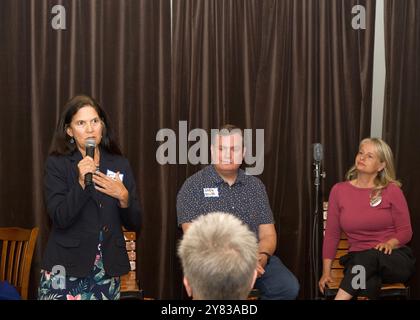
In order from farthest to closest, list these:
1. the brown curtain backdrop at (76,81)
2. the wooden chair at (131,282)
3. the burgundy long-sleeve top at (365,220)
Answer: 1. the brown curtain backdrop at (76,81)
2. the burgundy long-sleeve top at (365,220)
3. the wooden chair at (131,282)

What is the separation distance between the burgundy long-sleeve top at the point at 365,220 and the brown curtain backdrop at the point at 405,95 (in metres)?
0.58

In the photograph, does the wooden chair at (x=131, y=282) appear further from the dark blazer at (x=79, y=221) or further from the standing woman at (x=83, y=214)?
the dark blazer at (x=79, y=221)

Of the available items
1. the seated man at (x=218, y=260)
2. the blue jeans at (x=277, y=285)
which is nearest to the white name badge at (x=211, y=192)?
the blue jeans at (x=277, y=285)

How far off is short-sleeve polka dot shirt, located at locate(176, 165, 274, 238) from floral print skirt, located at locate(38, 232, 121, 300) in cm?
80

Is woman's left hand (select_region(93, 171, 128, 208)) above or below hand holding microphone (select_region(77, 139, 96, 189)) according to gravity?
below

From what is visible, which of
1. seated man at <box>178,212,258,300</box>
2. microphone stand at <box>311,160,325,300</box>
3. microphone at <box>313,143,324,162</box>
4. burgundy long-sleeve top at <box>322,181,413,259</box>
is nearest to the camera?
seated man at <box>178,212,258,300</box>

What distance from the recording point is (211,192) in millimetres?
3635

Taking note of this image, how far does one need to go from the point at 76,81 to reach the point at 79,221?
154 cm

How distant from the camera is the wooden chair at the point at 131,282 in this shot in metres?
3.60

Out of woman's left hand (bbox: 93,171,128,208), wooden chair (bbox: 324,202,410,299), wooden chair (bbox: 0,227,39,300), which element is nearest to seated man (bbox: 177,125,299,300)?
wooden chair (bbox: 324,202,410,299)

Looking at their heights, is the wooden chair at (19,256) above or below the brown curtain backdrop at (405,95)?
below

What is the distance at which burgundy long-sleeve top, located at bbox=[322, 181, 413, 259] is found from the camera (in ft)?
12.7

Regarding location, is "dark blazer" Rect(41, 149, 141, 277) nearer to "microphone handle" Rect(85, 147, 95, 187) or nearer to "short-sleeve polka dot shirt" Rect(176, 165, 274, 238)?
"microphone handle" Rect(85, 147, 95, 187)
